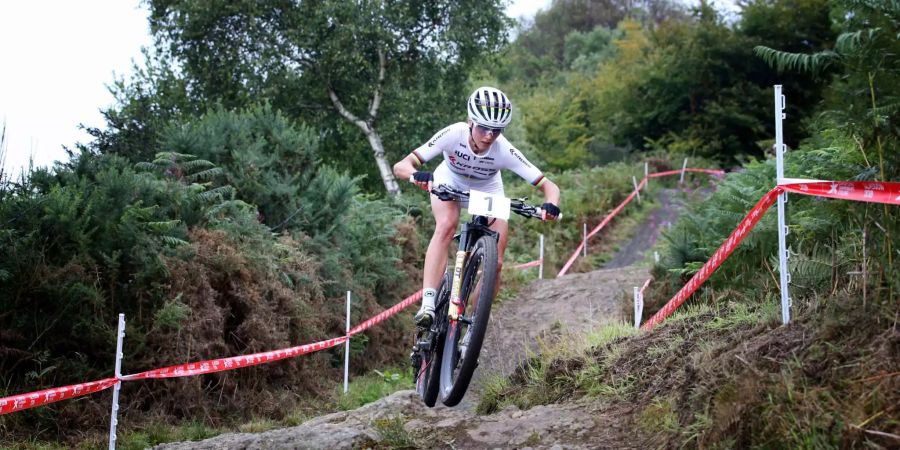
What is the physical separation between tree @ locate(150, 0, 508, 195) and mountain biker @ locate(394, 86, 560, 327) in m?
15.1

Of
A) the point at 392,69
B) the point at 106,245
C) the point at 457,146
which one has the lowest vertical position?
the point at 106,245

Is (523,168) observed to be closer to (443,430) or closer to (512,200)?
(512,200)

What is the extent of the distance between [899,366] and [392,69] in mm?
20876

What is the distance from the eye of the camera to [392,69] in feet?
78.1

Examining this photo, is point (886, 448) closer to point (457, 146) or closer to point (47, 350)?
point (457, 146)

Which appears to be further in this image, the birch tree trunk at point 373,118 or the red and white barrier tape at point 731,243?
the birch tree trunk at point 373,118

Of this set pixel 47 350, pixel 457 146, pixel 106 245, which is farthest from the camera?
pixel 106 245

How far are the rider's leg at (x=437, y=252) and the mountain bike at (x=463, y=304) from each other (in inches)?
3.3

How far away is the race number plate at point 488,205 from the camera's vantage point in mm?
6172

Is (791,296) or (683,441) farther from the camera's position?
(791,296)

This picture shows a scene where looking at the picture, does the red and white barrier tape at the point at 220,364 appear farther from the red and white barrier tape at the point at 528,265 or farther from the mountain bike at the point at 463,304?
the red and white barrier tape at the point at 528,265

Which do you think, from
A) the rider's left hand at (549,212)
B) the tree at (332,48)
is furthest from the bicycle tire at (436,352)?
the tree at (332,48)

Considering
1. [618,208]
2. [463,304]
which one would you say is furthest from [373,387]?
[618,208]

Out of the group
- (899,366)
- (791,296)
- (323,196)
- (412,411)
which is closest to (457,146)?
(412,411)
